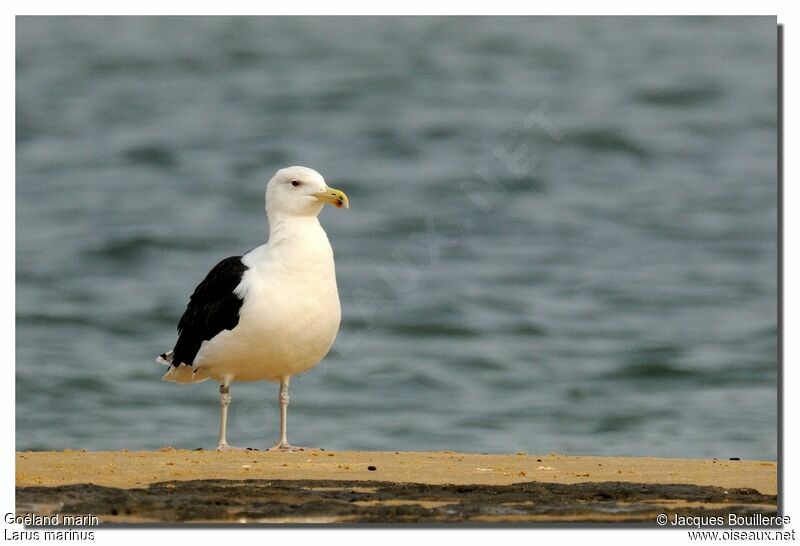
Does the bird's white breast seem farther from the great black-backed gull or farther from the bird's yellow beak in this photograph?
the bird's yellow beak

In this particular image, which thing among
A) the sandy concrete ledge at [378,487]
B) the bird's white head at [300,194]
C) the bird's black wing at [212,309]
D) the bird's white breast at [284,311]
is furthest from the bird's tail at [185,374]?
the bird's white head at [300,194]

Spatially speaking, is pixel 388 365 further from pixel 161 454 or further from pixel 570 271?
pixel 161 454

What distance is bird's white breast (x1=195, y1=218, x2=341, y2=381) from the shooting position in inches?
393

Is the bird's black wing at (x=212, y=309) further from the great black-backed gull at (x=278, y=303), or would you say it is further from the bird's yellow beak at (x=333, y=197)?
the bird's yellow beak at (x=333, y=197)

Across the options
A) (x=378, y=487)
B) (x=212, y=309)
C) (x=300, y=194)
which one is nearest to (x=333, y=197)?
(x=300, y=194)

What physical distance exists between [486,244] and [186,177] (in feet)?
27.9

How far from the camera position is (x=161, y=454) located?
9656mm

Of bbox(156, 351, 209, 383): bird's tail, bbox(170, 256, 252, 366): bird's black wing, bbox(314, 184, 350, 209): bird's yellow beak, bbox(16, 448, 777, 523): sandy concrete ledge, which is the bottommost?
bbox(16, 448, 777, 523): sandy concrete ledge

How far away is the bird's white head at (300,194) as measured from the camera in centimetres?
1032

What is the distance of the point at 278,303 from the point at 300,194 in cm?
83

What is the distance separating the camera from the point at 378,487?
818 centimetres

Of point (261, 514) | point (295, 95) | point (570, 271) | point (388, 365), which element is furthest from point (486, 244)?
point (261, 514)

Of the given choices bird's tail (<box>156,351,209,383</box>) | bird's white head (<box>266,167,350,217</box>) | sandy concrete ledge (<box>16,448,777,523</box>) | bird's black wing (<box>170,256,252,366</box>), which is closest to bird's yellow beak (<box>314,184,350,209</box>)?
bird's white head (<box>266,167,350,217</box>)

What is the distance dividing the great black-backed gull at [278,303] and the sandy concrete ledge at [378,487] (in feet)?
2.25
